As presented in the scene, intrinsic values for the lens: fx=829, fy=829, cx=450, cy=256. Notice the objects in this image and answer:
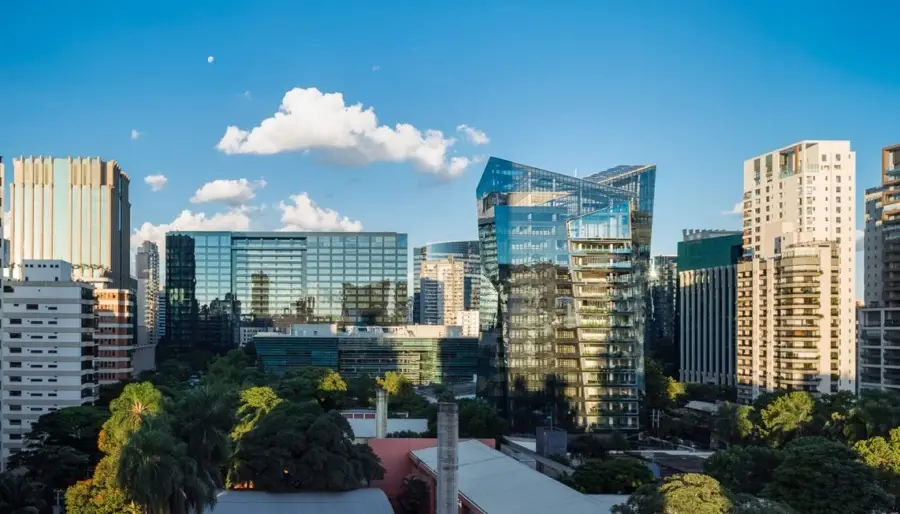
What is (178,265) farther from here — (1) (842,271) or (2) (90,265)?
(1) (842,271)

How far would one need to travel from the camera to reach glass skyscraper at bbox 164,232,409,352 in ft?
449

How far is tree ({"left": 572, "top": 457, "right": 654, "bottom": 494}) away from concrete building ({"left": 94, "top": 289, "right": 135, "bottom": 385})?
44.3m

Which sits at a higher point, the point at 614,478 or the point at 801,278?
the point at 801,278

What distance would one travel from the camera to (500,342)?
66125mm

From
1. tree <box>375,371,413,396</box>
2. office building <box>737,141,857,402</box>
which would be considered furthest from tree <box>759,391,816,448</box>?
tree <box>375,371,413,396</box>

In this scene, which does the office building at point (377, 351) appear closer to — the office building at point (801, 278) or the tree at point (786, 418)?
the office building at point (801, 278)

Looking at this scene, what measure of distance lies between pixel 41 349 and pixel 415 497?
31.6 meters

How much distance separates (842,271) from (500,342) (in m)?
33.5

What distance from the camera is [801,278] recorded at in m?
71.9

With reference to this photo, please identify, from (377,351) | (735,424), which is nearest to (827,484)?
(735,424)

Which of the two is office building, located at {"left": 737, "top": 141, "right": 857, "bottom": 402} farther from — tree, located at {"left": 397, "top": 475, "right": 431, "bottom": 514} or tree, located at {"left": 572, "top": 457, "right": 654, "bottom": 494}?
tree, located at {"left": 397, "top": 475, "right": 431, "bottom": 514}

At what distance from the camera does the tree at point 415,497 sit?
38406 millimetres

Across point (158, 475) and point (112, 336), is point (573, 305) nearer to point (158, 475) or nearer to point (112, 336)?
point (112, 336)

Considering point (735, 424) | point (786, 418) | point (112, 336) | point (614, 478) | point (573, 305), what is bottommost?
point (735, 424)
